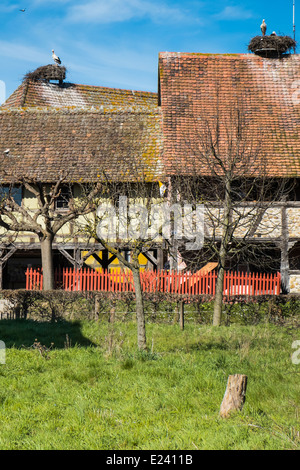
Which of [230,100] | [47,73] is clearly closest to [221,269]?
[230,100]

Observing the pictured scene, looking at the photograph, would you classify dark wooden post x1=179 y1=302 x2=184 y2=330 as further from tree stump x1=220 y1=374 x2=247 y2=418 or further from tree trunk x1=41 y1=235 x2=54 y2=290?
tree stump x1=220 y1=374 x2=247 y2=418

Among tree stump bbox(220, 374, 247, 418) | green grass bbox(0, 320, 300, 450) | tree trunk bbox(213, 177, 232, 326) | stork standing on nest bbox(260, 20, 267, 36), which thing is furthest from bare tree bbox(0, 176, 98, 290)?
stork standing on nest bbox(260, 20, 267, 36)

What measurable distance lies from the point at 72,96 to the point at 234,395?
2332 centimetres

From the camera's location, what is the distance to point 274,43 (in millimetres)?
22594

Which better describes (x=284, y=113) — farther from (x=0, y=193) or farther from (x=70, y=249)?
(x=0, y=193)

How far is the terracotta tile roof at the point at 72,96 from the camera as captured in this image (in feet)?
84.5

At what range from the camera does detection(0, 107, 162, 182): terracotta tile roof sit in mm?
Result: 19312

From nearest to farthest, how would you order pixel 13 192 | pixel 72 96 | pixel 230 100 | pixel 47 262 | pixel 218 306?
1. pixel 218 306
2. pixel 47 262
3. pixel 13 192
4. pixel 230 100
5. pixel 72 96

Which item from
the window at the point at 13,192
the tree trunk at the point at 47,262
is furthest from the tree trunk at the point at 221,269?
the window at the point at 13,192

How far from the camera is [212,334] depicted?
11.8 meters

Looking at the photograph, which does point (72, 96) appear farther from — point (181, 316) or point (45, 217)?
point (181, 316)
